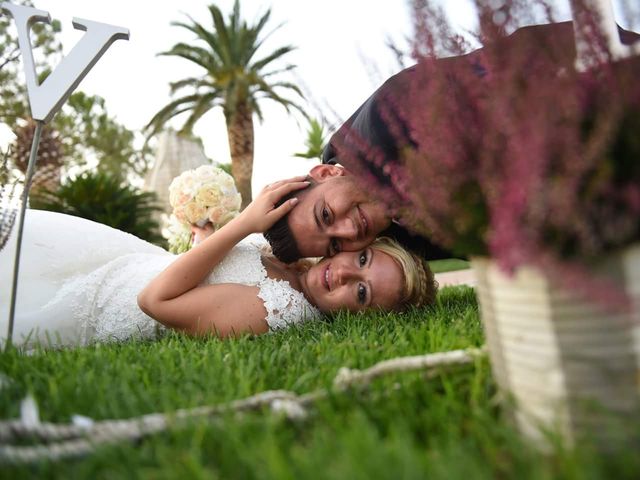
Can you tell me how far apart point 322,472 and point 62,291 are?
249cm

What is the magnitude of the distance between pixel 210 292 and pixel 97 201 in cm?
817

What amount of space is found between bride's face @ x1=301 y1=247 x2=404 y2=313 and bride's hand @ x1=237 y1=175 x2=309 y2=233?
341 millimetres

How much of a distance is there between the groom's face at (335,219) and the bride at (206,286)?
6cm

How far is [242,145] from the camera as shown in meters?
15.5

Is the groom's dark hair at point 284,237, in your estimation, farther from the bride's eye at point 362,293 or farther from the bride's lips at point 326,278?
the bride's eye at point 362,293

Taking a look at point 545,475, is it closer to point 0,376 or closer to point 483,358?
point 483,358

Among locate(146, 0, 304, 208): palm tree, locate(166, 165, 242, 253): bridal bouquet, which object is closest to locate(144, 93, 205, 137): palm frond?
locate(146, 0, 304, 208): palm tree

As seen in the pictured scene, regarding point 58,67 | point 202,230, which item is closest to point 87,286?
point 202,230

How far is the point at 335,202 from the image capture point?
2551mm

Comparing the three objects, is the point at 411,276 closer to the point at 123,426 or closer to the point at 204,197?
the point at 204,197

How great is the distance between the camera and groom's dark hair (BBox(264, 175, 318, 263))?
265 centimetres

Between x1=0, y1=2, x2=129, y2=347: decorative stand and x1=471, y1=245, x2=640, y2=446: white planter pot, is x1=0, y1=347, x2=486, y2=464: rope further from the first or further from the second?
x1=0, y1=2, x2=129, y2=347: decorative stand

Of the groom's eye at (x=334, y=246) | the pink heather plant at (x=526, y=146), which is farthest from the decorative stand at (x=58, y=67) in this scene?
the pink heather plant at (x=526, y=146)

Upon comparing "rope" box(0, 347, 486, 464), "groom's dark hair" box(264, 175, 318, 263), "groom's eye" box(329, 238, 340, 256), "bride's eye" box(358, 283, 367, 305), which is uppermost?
"groom's dark hair" box(264, 175, 318, 263)
